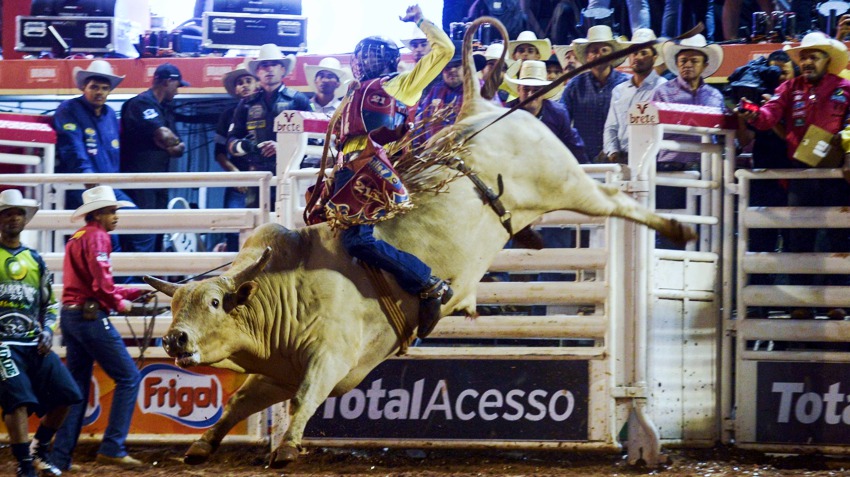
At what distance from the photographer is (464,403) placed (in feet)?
24.0

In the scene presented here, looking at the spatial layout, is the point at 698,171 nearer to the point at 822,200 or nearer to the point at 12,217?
the point at 822,200

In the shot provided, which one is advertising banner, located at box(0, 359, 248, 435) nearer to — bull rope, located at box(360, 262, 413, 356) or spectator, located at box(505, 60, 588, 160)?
bull rope, located at box(360, 262, 413, 356)

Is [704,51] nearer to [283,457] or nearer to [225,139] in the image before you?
[225,139]

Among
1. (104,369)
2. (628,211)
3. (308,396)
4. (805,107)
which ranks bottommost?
(104,369)

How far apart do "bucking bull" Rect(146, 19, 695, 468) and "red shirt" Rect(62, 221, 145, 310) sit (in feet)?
5.36

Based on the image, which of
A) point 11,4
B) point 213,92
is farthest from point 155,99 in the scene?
point 11,4

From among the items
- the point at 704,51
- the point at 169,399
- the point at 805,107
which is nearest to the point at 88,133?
the point at 169,399

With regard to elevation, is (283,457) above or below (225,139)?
below

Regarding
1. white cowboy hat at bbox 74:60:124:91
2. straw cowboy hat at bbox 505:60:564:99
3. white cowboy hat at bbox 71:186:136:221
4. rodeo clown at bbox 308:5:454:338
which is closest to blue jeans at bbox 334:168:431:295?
rodeo clown at bbox 308:5:454:338

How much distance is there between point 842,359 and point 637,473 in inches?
63.9

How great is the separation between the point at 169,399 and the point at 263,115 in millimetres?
2614

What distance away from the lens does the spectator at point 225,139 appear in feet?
30.2

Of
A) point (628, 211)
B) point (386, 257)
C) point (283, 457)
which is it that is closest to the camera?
point (283, 457)

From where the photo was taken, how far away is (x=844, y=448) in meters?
7.14
